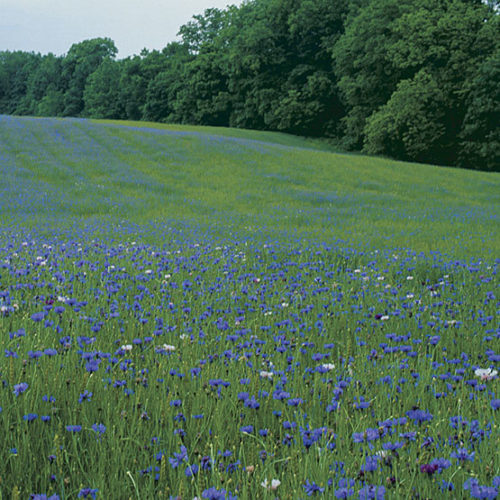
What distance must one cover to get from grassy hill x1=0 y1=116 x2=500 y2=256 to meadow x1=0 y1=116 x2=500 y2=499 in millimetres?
277

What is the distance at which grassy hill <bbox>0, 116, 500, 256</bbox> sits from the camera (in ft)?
39.4

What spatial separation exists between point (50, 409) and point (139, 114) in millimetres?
71862

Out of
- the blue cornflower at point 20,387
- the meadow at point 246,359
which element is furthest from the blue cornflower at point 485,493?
the blue cornflower at point 20,387

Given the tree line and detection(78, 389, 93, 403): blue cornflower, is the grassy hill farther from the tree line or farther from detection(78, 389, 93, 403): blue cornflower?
the tree line

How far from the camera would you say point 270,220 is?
1307cm

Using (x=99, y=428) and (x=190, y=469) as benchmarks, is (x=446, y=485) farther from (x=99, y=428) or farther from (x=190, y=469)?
(x=99, y=428)

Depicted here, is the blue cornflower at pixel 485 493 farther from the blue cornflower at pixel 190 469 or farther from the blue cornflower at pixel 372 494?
the blue cornflower at pixel 190 469

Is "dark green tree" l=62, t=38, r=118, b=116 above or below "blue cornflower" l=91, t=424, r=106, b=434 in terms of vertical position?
above

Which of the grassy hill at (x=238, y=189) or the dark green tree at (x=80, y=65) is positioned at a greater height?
the dark green tree at (x=80, y=65)

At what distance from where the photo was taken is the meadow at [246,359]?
1.89 metres

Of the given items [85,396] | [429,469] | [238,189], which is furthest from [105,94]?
[429,469]

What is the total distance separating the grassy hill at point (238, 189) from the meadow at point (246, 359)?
0.91ft

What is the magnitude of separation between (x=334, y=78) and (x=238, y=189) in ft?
126

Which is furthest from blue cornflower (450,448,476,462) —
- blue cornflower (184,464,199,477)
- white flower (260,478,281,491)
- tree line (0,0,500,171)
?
tree line (0,0,500,171)
